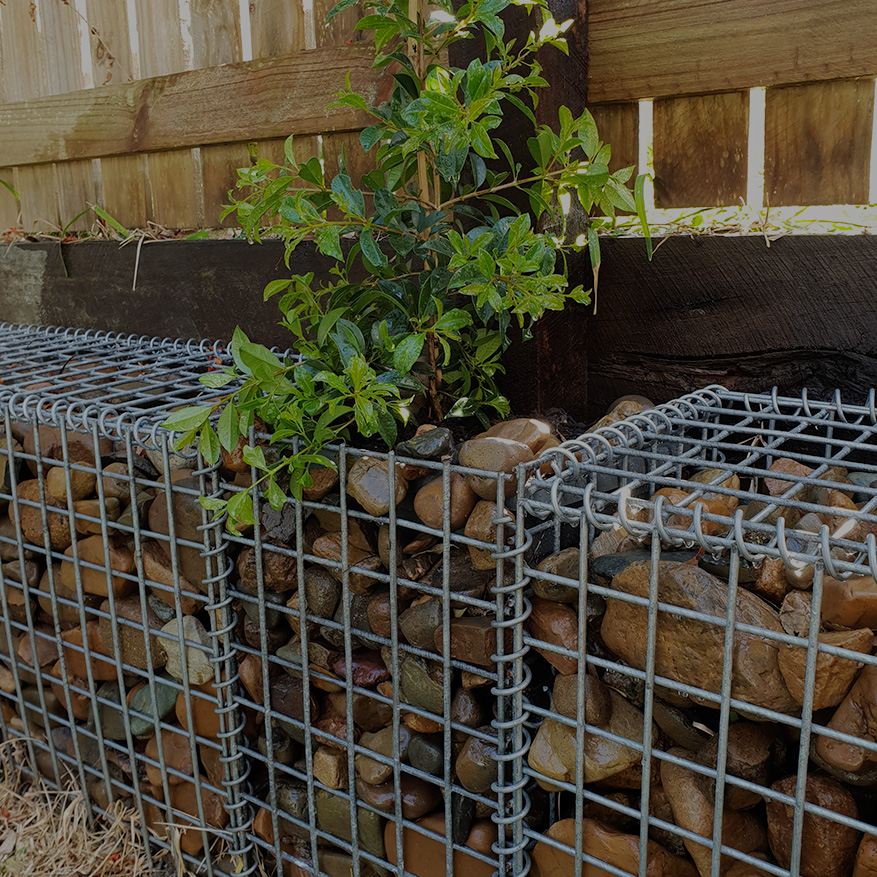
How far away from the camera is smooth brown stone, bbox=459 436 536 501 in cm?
115

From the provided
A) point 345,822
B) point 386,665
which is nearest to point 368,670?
point 386,665

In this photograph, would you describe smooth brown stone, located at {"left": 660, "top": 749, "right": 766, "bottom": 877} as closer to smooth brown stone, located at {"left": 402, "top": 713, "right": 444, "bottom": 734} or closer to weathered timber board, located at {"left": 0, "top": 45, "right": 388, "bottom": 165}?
smooth brown stone, located at {"left": 402, "top": 713, "right": 444, "bottom": 734}

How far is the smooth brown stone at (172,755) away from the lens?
1606 mm

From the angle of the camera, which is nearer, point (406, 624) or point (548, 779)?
point (548, 779)

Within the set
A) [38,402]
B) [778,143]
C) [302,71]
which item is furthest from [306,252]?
[778,143]

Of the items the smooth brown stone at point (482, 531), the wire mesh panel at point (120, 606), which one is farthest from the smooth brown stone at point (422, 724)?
the wire mesh panel at point (120, 606)

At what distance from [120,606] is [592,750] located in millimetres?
918

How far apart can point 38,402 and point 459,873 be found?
3.33 ft

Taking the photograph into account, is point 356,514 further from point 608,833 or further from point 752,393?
point 752,393

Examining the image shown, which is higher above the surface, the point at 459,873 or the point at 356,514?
the point at 356,514

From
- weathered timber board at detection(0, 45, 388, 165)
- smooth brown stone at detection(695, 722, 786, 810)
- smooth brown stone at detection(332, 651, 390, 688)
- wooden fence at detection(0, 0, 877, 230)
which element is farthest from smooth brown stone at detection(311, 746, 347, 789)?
weathered timber board at detection(0, 45, 388, 165)

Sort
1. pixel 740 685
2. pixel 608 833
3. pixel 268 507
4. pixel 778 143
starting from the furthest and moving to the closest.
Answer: pixel 778 143 → pixel 268 507 → pixel 608 833 → pixel 740 685

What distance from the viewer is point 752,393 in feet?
5.32

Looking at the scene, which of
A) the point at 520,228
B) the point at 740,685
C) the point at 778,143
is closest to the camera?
the point at 740,685
